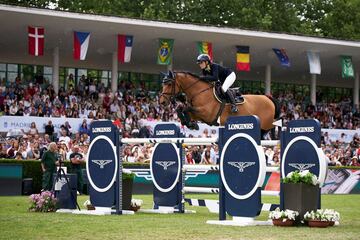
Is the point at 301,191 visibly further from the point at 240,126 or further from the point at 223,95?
the point at 223,95

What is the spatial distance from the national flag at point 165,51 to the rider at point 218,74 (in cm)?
1956

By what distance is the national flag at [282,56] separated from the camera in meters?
38.9

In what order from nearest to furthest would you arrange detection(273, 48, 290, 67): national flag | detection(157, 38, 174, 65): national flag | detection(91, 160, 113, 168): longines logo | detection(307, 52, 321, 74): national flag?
detection(91, 160, 113, 168): longines logo
detection(157, 38, 174, 65): national flag
detection(273, 48, 290, 67): national flag
detection(307, 52, 321, 74): national flag

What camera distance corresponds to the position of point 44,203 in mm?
15461

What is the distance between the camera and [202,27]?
35.4 m

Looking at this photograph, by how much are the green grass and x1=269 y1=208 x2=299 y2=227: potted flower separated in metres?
0.29

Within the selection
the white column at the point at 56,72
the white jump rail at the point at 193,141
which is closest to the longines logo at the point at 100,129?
the white jump rail at the point at 193,141

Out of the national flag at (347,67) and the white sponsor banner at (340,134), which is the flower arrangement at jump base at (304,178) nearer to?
the white sponsor banner at (340,134)

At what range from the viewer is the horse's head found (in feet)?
51.9

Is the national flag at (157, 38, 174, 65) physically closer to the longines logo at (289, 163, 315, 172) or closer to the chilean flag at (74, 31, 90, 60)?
the chilean flag at (74, 31, 90, 60)

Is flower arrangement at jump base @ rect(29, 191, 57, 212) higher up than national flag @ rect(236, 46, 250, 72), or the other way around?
national flag @ rect(236, 46, 250, 72)

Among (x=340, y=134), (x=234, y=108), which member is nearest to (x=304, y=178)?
(x=234, y=108)

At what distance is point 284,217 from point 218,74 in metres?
4.46

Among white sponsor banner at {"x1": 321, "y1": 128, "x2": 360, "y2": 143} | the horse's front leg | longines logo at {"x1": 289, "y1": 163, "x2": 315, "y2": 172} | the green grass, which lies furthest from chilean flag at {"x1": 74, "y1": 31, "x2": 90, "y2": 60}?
longines logo at {"x1": 289, "y1": 163, "x2": 315, "y2": 172}
